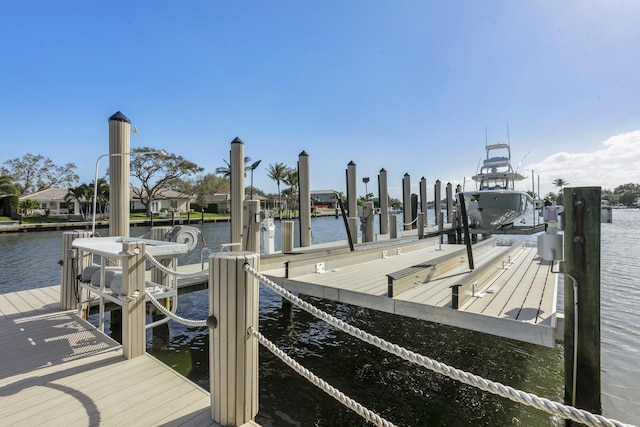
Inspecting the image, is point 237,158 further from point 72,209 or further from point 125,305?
point 72,209

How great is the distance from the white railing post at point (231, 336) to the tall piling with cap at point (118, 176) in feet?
14.1

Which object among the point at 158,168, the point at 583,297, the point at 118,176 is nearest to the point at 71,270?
the point at 118,176

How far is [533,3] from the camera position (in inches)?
279

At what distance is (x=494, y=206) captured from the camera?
49.2ft

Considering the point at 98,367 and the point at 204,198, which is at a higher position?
the point at 204,198

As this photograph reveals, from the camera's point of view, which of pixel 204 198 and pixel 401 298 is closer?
pixel 401 298

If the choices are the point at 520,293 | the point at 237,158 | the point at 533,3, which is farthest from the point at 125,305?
the point at 533,3

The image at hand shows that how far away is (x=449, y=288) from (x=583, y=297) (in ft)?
5.81

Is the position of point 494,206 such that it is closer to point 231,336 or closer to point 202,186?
point 231,336

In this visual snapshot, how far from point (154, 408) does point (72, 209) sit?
5648 centimetres

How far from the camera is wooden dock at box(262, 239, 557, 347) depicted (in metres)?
3.50

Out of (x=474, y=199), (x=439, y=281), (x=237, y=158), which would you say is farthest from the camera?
(x=474, y=199)

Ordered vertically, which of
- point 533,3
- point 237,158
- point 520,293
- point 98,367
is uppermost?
point 533,3

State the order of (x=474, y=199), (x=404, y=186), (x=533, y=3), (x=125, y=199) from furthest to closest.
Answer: (x=404, y=186)
(x=474, y=199)
(x=533, y=3)
(x=125, y=199)
